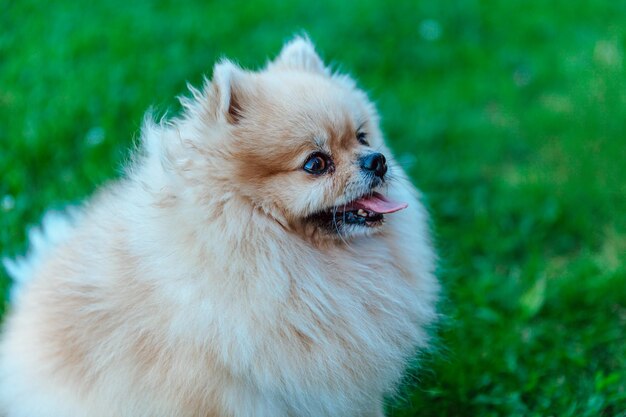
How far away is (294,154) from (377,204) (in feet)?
1.27

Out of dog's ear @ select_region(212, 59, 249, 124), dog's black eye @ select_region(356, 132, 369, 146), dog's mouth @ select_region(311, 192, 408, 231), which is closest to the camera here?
dog's ear @ select_region(212, 59, 249, 124)

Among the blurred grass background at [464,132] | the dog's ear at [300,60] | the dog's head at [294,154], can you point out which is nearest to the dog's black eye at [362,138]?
the dog's head at [294,154]

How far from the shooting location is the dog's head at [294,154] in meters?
2.11

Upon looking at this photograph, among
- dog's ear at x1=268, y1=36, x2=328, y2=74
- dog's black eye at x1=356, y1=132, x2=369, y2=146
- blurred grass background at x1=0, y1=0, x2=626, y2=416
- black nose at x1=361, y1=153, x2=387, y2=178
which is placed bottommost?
black nose at x1=361, y1=153, x2=387, y2=178

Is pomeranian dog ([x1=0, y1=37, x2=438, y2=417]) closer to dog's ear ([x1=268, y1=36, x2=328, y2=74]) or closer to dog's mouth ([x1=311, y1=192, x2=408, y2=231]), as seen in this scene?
dog's mouth ([x1=311, y1=192, x2=408, y2=231])

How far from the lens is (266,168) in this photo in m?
2.11

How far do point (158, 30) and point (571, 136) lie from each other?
342cm

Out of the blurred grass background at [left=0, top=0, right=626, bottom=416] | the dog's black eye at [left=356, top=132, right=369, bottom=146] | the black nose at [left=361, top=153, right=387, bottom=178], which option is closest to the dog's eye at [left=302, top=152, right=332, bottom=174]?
the black nose at [left=361, top=153, right=387, bottom=178]

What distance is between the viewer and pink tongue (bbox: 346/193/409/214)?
2.26m

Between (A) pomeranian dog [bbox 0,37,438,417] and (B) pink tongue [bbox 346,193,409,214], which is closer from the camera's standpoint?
(A) pomeranian dog [bbox 0,37,438,417]

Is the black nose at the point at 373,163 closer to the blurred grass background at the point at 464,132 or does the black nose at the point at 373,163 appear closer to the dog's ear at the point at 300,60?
the dog's ear at the point at 300,60

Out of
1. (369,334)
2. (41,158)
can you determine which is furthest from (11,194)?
(369,334)

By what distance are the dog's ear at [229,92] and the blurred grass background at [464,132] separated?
112cm

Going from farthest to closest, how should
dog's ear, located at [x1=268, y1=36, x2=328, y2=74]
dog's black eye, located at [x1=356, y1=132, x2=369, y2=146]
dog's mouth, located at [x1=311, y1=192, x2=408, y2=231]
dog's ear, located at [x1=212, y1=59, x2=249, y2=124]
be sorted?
1. dog's ear, located at [x1=268, y1=36, x2=328, y2=74]
2. dog's black eye, located at [x1=356, y1=132, x2=369, y2=146]
3. dog's mouth, located at [x1=311, y1=192, x2=408, y2=231]
4. dog's ear, located at [x1=212, y1=59, x2=249, y2=124]
